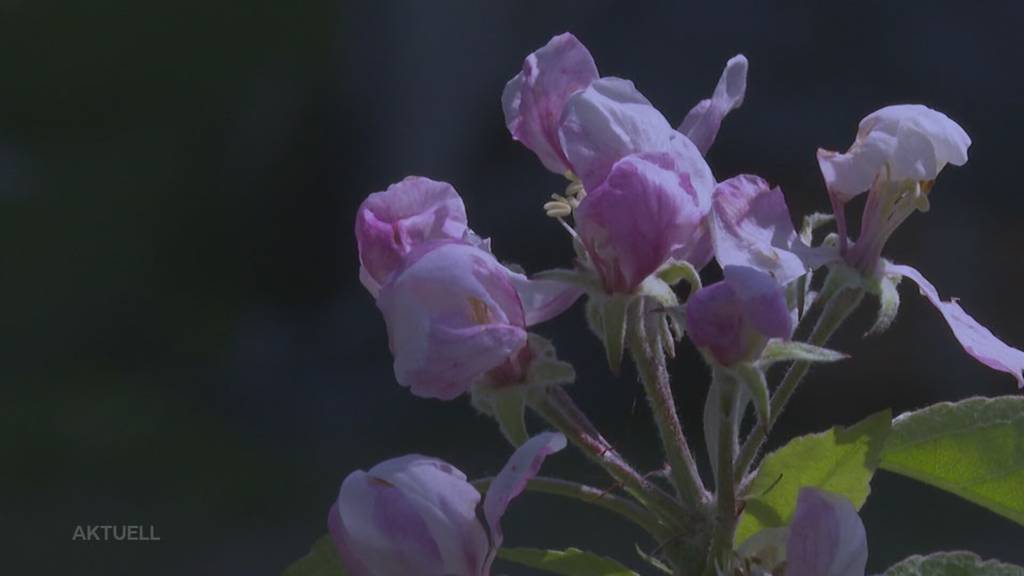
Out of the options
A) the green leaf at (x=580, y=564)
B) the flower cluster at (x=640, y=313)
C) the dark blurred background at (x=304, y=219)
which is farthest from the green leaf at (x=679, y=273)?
the dark blurred background at (x=304, y=219)

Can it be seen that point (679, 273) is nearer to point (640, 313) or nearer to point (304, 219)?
point (640, 313)

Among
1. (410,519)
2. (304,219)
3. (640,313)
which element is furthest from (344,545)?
(304,219)

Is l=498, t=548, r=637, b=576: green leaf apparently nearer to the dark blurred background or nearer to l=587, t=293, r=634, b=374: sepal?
l=587, t=293, r=634, b=374: sepal

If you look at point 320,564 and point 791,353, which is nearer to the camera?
point 791,353

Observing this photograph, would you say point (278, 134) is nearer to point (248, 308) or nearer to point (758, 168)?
point (248, 308)

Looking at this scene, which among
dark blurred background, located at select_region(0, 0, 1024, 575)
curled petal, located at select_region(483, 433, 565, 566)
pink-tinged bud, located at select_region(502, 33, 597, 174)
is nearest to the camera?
curled petal, located at select_region(483, 433, 565, 566)

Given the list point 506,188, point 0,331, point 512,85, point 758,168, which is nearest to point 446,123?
point 506,188

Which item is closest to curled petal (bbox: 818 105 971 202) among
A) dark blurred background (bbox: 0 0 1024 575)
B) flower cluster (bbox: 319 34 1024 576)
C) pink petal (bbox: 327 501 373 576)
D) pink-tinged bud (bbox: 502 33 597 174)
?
flower cluster (bbox: 319 34 1024 576)
